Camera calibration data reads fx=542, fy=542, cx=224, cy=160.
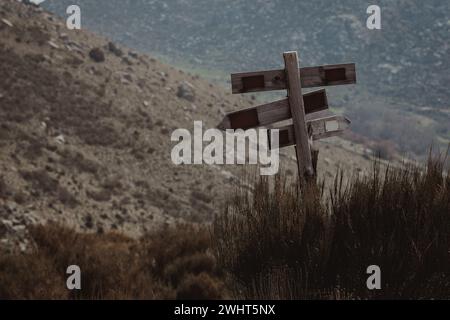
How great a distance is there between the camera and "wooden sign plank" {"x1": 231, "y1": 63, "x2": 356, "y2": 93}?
5.69 m

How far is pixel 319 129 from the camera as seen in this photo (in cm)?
592

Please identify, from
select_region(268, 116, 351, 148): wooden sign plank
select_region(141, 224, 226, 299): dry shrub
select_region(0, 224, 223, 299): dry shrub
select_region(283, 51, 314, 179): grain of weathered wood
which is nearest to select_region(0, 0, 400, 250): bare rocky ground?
select_region(141, 224, 226, 299): dry shrub

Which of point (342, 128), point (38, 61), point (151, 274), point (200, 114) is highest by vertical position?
point (38, 61)

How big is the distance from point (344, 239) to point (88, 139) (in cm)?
2272

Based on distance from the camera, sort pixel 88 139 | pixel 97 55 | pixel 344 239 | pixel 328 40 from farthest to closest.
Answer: pixel 328 40
pixel 97 55
pixel 88 139
pixel 344 239

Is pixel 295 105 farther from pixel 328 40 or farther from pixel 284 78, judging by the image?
pixel 328 40

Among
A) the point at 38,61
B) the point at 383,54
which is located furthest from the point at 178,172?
the point at 383,54

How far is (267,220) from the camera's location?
16.7ft

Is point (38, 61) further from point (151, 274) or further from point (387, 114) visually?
point (387, 114)

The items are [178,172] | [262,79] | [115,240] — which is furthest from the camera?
[178,172]

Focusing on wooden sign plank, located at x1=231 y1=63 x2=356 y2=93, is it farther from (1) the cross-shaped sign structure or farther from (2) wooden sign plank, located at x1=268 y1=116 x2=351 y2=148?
(2) wooden sign plank, located at x1=268 y1=116 x2=351 y2=148

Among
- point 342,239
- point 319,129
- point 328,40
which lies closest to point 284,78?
point 319,129

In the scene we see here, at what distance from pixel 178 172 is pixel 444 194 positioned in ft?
72.0
